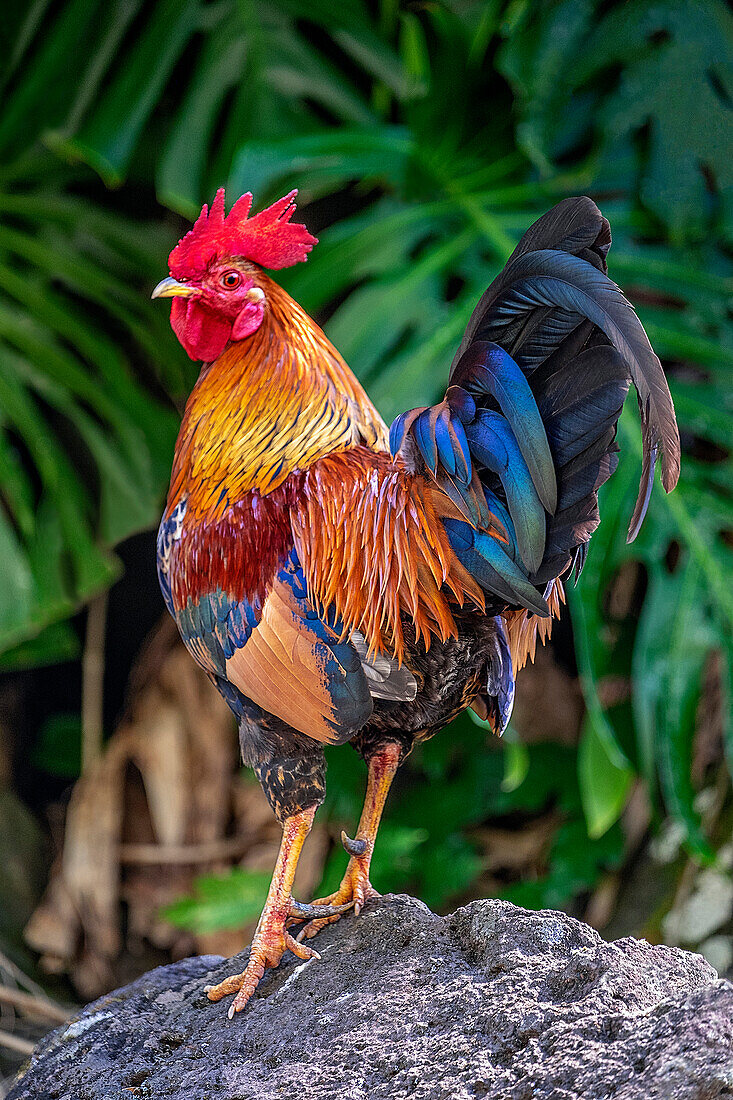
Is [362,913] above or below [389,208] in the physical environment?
below

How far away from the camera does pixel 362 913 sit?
72.3 inches

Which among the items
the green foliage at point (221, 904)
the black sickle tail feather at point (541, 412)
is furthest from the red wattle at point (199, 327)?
the green foliage at point (221, 904)

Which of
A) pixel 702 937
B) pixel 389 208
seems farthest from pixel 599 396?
pixel 702 937

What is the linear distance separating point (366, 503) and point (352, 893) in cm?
78

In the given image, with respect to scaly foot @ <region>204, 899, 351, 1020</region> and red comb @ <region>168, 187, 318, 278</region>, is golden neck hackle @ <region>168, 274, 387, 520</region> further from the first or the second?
scaly foot @ <region>204, 899, 351, 1020</region>

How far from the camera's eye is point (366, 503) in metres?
1.68

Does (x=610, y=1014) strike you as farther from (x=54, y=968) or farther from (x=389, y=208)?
(x=54, y=968)

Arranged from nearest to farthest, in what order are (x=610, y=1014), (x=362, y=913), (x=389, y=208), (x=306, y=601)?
(x=610, y=1014) < (x=306, y=601) < (x=362, y=913) < (x=389, y=208)

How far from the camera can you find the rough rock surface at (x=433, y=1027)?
1.24 m

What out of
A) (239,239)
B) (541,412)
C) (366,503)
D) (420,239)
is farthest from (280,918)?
(420,239)

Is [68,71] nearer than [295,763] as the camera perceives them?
No

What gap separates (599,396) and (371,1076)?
102cm

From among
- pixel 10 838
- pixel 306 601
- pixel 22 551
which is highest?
pixel 306 601

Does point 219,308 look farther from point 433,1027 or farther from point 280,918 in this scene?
point 433,1027
